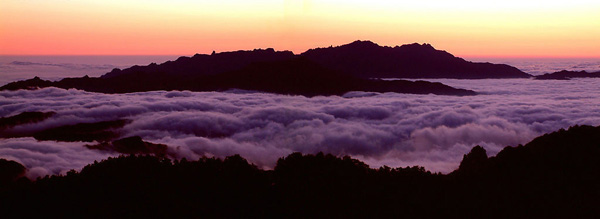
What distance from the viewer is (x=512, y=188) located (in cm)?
1939

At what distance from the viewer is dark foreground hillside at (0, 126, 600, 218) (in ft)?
58.3

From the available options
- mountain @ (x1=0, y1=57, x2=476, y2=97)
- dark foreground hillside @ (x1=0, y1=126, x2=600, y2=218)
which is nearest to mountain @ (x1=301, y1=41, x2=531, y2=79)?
mountain @ (x1=0, y1=57, x2=476, y2=97)

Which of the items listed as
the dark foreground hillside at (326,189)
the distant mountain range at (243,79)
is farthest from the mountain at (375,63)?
the dark foreground hillside at (326,189)

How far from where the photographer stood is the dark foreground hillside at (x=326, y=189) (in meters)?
17.8

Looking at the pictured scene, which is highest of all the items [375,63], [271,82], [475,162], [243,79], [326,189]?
[375,63]

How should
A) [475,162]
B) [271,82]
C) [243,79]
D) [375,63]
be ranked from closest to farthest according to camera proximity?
[475,162] → [271,82] → [243,79] → [375,63]

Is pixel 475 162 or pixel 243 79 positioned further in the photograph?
pixel 243 79

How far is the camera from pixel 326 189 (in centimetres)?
2027

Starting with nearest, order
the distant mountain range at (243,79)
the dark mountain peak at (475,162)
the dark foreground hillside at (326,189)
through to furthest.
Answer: the dark foreground hillside at (326,189) → the dark mountain peak at (475,162) → the distant mountain range at (243,79)

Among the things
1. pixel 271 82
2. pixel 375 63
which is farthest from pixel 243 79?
pixel 375 63

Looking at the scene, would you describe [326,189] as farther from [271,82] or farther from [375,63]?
[375,63]

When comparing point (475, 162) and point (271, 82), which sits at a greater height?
point (271, 82)

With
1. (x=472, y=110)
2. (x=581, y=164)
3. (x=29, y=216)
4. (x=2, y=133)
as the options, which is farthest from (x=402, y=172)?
(x=472, y=110)

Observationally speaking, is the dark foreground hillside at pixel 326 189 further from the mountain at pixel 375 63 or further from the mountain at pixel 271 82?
the mountain at pixel 375 63
